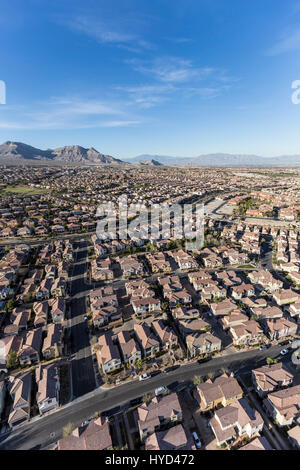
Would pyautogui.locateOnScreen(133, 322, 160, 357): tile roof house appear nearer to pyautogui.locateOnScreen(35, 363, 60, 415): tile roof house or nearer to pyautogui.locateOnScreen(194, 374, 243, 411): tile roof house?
pyautogui.locateOnScreen(194, 374, 243, 411): tile roof house

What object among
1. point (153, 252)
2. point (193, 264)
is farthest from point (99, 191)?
point (193, 264)

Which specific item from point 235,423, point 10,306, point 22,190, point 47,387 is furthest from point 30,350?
point 22,190

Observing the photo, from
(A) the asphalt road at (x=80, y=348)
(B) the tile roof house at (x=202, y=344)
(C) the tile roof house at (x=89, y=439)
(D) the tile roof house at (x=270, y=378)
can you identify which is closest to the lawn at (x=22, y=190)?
(A) the asphalt road at (x=80, y=348)

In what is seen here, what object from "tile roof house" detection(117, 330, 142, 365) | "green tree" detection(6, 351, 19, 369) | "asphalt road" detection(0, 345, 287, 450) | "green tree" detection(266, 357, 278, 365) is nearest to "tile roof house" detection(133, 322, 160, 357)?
"tile roof house" detection(117, 330, 142, 365)

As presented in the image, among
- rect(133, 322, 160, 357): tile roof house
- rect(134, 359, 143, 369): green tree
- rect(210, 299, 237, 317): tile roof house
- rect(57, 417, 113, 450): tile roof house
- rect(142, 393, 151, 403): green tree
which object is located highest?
rect(210, 299, 237, 317): tile roof house
